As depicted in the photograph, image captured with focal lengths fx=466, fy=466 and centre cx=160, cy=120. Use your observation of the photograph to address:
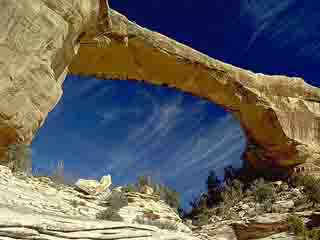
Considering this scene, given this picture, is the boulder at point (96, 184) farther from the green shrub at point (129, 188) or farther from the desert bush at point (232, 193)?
the desert bush at point (232, 193)

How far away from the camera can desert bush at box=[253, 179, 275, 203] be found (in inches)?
632

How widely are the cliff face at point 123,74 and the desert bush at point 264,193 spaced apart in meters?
1.72

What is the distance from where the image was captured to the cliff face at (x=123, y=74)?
6.27 metres

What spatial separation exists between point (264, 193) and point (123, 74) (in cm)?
642

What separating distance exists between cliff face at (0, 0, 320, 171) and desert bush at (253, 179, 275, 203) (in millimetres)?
1723

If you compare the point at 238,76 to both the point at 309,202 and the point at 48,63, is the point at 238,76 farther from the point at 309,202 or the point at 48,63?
the point at 48,63

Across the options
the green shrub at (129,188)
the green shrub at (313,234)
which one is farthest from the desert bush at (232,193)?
the green shrub at (313,234)

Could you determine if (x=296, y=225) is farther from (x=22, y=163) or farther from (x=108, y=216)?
(x=22, y=163)

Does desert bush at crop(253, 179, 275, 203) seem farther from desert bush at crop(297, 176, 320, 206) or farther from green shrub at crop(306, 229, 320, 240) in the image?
green shrub at crop(306, 229, 320, 240)

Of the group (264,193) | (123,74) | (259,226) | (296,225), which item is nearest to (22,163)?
(123,74)

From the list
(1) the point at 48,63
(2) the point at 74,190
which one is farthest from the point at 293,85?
(1) the point at 48,63

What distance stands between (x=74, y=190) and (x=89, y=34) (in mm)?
4500

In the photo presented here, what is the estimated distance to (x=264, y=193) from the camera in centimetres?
1620

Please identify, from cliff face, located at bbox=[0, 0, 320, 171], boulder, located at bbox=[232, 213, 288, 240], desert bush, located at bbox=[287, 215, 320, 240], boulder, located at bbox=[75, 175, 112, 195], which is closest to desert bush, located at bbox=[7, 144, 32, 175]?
boulder, located at bbox=[75, 175, 112, 195]
